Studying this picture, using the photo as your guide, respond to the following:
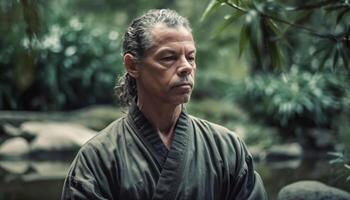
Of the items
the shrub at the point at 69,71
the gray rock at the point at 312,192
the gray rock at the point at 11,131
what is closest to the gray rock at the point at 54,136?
the gray rock at the point at 11,131

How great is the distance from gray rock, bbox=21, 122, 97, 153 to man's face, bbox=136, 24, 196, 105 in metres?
6.60

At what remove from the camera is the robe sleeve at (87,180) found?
2.31m

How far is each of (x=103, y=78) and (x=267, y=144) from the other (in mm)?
3910

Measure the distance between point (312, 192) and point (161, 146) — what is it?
4.84 ft

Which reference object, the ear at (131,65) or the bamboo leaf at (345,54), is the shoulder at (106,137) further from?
the bamboo leaf at (345,54)

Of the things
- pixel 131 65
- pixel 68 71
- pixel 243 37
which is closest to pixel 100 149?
pixel 131 65

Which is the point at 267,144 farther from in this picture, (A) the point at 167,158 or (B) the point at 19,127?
(A) the point at 167,158

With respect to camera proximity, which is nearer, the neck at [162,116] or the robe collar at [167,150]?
the robe collar at [167,150]

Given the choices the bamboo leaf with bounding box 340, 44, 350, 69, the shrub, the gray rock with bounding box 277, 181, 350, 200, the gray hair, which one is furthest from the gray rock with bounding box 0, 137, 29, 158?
the gray hair

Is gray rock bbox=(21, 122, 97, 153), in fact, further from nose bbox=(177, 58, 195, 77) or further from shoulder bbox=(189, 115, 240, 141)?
nose bbox=(177, 58, 195, 77)

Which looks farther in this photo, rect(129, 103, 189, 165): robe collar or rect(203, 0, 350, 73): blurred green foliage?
rect(203, 0, 350, 73): blurred green foliage

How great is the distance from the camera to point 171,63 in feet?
7.94

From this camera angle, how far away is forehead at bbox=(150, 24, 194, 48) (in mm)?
2414

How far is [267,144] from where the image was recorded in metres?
9.62
